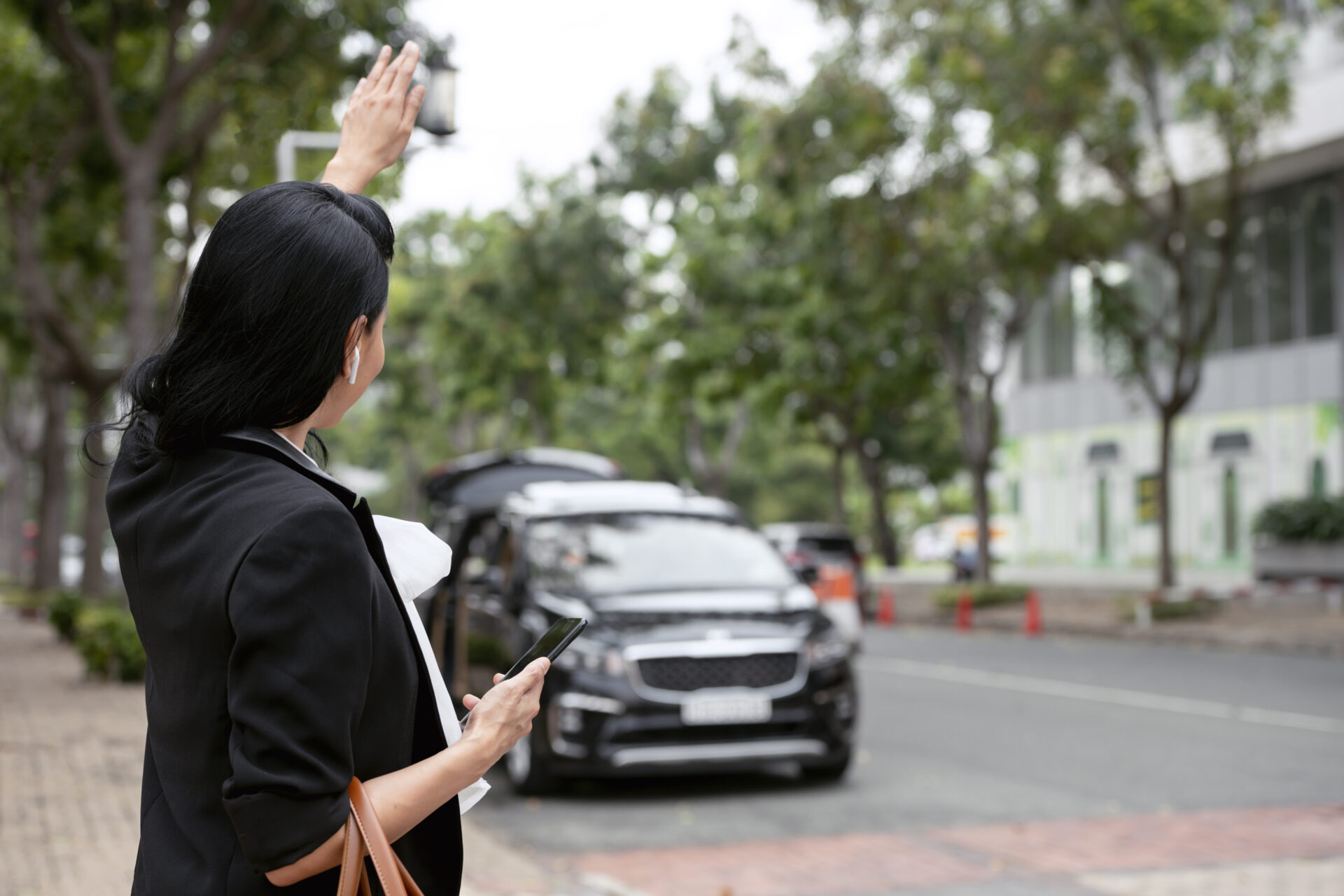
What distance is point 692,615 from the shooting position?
8.54m

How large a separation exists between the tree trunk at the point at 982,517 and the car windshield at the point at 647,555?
61.6 feet

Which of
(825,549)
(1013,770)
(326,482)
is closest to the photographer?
(326,482)

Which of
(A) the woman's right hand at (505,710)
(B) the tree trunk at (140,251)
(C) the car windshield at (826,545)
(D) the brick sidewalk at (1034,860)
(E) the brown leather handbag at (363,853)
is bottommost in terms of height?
(D) the brick sidewalk at (1034,860)

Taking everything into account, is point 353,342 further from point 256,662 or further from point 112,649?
point 112,649

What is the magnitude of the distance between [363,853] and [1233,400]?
114 feet

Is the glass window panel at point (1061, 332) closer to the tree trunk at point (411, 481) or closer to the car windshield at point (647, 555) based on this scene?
the tree trunk at point (411, 481)

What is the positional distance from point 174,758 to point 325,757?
23 centimetres

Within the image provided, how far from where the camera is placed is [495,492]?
45.0ft

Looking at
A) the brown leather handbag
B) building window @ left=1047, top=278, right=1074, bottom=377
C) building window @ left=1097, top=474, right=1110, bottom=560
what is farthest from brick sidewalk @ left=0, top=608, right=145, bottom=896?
building window @ left=1047, top=278, right=1074, bottom=377

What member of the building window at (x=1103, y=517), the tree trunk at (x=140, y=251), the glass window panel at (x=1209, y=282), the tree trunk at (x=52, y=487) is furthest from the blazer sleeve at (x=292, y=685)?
the building window at (x=1103, y=517)

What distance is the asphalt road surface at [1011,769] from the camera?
7840mm

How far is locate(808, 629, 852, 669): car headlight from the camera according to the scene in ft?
28.1

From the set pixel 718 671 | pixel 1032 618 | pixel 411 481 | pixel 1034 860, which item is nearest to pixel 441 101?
pixel 718 671

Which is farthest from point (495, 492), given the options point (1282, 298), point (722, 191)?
point (1282, 298)
